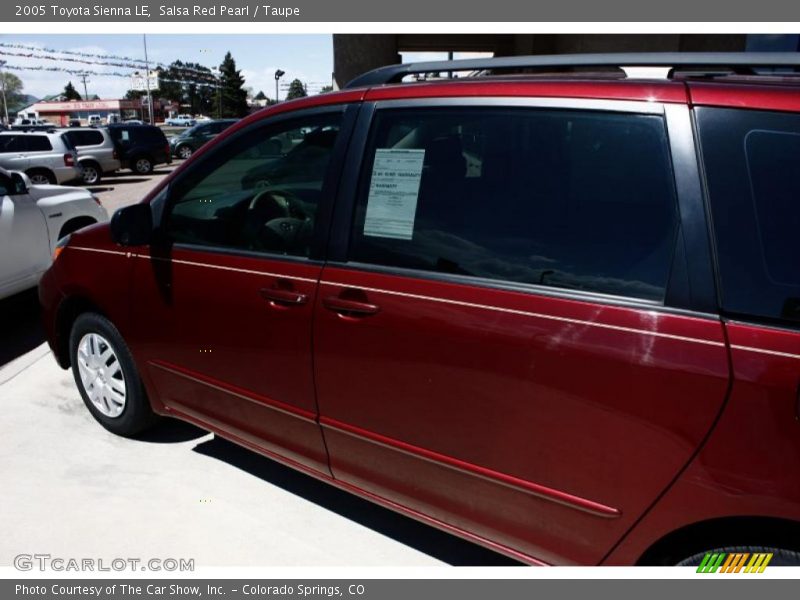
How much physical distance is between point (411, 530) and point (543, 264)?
146 centimetres

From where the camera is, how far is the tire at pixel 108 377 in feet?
10.7

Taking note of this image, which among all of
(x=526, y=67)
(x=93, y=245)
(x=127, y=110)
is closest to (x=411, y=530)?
(x=526, y=67)

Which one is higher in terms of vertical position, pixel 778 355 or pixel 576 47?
pixel 576 47

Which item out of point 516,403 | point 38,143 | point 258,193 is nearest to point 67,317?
point 258,193

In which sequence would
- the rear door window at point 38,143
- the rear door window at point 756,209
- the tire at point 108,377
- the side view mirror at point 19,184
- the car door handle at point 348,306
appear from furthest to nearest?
the rear door window at point 38,143 < the side view mirror at point 19,184 < the tire at point 108,377 < the car door handle at point 348,306 < the rear door window at point 756,209

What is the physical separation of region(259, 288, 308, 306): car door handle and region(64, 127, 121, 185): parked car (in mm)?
18261

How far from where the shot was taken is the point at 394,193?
2.23m

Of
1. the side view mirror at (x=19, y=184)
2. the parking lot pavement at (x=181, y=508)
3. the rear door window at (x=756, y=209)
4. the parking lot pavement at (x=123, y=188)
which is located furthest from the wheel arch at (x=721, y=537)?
the parking lot pavement at (x=123, y=188)

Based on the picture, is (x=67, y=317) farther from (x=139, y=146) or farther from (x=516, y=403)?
(x=139, y=146)

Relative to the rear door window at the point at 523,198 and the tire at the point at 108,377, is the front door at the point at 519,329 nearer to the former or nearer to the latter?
the rear door window at the point at 523,198

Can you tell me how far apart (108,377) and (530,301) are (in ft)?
8.30

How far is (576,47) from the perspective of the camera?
35.4 feet

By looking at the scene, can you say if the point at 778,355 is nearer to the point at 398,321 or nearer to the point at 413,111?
the point at 398,321

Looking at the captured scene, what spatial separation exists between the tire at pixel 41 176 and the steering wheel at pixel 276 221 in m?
14.5
